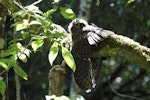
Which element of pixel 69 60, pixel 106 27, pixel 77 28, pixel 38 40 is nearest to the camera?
pixel 69 60

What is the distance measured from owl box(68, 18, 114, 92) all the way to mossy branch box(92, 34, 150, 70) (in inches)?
1.0

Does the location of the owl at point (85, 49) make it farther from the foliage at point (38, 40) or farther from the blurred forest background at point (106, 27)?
the blurred forest background at point (106, 27)

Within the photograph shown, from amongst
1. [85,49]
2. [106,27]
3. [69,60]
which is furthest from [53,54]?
[106,27]

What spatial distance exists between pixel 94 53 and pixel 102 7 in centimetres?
205

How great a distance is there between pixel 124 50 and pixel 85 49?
14 centimetres

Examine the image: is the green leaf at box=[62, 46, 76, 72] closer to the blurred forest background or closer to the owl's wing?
the owl's wing

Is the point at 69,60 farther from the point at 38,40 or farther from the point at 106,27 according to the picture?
the point at 106,27

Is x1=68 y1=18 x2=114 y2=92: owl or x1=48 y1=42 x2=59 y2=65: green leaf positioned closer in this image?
x1=48 y1=42 x2=59 y2=65: green leaf

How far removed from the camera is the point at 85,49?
4.41ft

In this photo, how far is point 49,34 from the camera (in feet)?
4.25

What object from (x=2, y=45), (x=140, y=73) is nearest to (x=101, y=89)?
(x=140, y=73)

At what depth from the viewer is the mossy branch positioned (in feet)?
4.22

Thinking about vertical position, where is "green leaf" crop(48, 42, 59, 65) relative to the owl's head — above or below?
below

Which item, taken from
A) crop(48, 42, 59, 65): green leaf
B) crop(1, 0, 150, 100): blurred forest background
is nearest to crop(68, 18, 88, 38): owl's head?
crop(48, 42, 59, 65): green leaf
